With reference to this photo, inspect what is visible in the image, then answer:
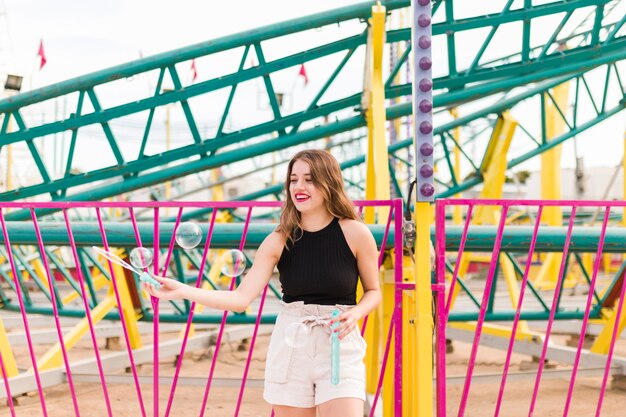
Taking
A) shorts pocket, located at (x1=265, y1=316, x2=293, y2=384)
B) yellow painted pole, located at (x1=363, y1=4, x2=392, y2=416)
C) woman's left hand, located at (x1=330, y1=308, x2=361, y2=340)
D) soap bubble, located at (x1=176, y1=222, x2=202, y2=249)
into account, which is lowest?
shorts pocket, located at (x1=265, y1=316, x2=293, y2=384)

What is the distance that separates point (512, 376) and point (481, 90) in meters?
3.47

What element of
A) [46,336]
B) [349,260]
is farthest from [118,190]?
[349,260]

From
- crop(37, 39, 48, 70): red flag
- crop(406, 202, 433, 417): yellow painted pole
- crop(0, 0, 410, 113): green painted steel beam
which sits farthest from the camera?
crop(37, 39, 48, 70): red flag

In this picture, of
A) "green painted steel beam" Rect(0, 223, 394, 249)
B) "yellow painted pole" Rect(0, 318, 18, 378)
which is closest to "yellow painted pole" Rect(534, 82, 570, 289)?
"green painted steel beam" Rect(0, 223, 394, 249)

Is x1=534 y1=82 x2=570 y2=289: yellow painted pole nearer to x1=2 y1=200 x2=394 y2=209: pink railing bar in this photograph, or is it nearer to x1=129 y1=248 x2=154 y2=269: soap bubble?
x1=2 y1=200 x2=394 y2=209: pink railing bar

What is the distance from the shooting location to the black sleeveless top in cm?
257

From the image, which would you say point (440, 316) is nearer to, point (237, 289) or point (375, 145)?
point (237, 289)

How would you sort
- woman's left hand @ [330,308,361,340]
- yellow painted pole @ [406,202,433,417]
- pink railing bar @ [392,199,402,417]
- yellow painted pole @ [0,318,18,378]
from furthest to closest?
yellow painted pole @ [0,318,18,378] < pink railing bar @ [392,199,402,417] < yellow painted pole @ [406,202,433,417] < woman's left hand @ [330,308,361,340]

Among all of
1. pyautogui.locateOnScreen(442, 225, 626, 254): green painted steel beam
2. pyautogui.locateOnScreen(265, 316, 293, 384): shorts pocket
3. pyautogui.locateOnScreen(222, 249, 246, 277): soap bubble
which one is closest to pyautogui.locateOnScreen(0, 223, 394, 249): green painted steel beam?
pyautogui.locateOnScreen(442, 225, 626, 254): green painted steel beam

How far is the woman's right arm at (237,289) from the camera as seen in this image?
7.86 feet

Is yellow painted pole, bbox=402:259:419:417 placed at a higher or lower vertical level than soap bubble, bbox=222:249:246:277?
lower

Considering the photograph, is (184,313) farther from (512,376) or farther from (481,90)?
(481,90)

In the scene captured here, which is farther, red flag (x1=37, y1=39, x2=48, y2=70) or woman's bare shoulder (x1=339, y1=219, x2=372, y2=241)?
red flag (x1=37, y1=39, x2=48, y2=70)

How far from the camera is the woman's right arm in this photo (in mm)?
2396
